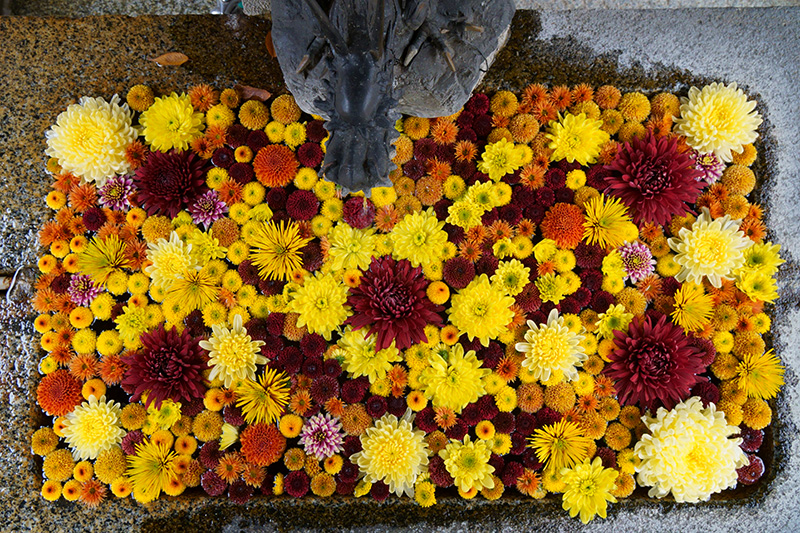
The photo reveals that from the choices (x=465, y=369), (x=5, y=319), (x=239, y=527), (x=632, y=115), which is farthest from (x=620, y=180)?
(x=5, y=319)

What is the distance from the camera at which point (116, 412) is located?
4.09ft

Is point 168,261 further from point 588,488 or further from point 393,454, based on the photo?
point 588,488

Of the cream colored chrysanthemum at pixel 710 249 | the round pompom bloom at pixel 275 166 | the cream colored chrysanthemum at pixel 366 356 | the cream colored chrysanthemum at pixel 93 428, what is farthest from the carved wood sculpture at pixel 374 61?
the cream colored chrysanthemum at pixel 93 428

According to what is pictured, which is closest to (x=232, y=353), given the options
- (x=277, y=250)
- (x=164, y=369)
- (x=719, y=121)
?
(x=164, y=369)

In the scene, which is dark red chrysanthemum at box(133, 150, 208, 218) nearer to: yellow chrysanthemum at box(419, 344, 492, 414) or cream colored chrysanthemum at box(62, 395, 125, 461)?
cream colored chrysanthemum at box(62, 395, 125, 461)

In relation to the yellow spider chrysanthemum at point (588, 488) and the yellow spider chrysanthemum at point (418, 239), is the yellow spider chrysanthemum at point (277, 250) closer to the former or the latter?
the yellow spider chrysanthemum at point (418, 239)

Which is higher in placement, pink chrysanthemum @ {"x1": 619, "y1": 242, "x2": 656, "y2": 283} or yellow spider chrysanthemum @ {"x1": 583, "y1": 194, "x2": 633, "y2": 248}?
yellow spider chrysanthemum @ {"x1": 583, "y1": 194, "x2": 633, "y2": 248}

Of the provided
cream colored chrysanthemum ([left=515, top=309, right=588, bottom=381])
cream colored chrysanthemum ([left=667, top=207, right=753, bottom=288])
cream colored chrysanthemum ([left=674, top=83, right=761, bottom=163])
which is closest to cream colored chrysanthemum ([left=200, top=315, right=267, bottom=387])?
cream colored chrysanthemum ([left=515, top=309, right=588, bottom=381])

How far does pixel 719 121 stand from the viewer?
125 centimetres

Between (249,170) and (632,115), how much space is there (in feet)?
3.34

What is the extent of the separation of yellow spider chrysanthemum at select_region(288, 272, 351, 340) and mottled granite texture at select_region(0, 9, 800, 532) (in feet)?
1.83

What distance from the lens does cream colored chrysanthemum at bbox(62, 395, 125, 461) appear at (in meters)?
1.22

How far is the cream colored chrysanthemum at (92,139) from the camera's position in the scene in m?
1.25

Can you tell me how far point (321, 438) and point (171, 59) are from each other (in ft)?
3.49
